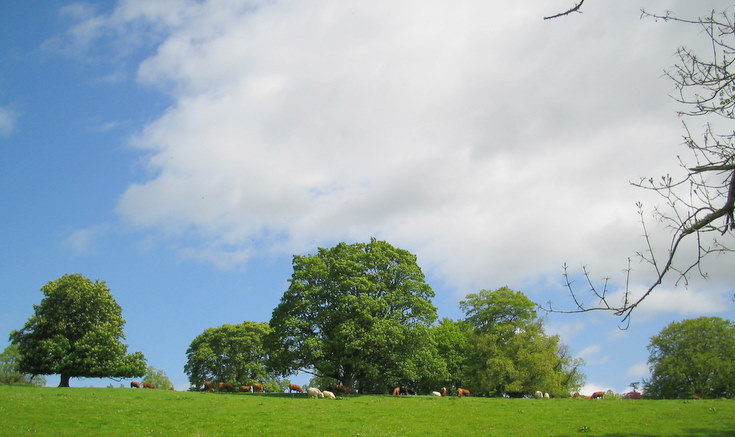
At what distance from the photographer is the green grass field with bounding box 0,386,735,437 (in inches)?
905

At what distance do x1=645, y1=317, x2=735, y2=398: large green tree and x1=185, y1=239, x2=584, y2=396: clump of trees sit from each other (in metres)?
13.3

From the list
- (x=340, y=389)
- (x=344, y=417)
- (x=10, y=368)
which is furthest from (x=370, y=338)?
(x=10, y=368)

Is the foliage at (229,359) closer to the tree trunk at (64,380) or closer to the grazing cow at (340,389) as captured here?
the tree trunk at (64,380)

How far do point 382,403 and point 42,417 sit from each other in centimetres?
1890

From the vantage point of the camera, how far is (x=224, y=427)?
23625mm

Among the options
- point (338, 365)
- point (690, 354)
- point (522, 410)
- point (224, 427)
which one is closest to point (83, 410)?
point (224, 427)

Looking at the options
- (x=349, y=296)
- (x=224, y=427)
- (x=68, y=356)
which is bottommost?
(x=224, y=427)

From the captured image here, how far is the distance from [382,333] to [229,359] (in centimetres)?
3936

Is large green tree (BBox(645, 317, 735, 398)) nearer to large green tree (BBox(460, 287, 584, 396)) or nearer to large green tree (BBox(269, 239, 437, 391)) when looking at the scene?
large green tree (BBox(460, 287, 584, 396))

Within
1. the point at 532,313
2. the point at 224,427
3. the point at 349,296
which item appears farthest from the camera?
the point at 532,313

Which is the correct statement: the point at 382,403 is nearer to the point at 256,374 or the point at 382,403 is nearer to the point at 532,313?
the point at 532,313

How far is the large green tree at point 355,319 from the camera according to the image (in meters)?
44.1

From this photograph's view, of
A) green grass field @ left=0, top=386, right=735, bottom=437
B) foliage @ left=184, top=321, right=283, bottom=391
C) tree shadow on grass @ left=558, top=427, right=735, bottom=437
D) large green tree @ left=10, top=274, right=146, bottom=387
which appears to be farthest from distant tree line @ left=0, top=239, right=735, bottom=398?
tree shadow on grass @ left=558, top=427, right=735, bottom=437

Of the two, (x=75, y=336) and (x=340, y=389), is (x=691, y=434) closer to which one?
(x=340, y=389)
